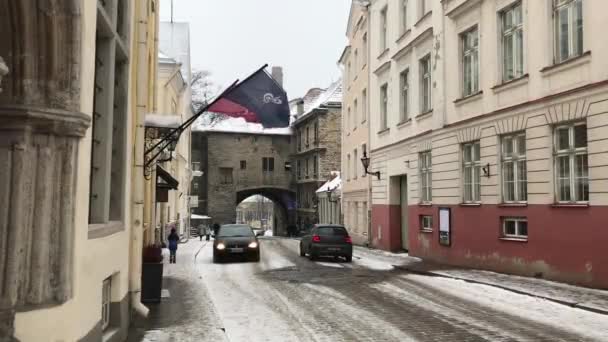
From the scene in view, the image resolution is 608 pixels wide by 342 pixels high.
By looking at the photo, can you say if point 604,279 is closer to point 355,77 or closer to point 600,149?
point 600,149

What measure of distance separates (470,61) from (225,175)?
44302 mm

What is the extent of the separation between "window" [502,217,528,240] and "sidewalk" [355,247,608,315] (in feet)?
3.77

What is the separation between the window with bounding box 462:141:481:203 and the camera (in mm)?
18344

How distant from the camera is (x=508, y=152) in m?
16.7

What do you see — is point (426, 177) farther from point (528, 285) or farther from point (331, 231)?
point (528, 285)

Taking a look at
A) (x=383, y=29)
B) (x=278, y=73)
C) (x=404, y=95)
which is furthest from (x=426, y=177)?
(x=278, y=73)

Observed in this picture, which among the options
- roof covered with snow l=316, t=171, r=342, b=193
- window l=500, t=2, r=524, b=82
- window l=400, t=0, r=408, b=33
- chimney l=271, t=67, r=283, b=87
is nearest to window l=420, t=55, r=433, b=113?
window l=400, t=0, r=408, b=33

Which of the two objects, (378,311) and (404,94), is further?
(404,94)

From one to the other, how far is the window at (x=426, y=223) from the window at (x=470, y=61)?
206 inches

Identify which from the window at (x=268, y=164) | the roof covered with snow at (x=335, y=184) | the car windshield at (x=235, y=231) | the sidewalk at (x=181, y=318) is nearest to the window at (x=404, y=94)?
the car windshield at (x=235, y=231)

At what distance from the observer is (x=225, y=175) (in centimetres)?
6103

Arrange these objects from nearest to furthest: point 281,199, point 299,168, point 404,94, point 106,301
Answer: point 106,301
point 404,94
point 299,168
point 281,199

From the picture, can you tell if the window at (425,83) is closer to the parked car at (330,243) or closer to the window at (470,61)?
the window at (470,61)

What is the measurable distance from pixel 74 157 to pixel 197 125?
58.4 meters
